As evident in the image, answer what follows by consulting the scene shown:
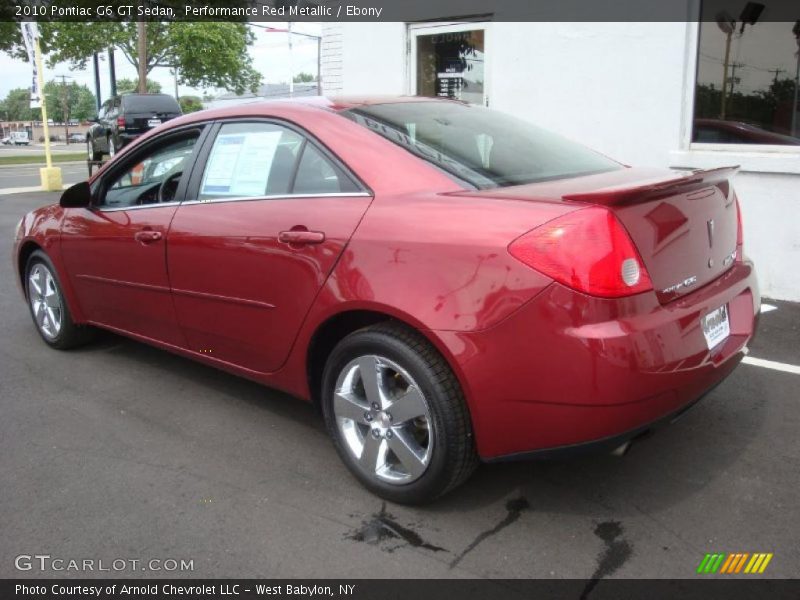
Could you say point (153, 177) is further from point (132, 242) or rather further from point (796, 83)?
point (796, 83)

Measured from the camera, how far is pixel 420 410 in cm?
262

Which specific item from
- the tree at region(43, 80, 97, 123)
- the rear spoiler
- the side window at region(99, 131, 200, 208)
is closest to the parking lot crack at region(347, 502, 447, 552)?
the rear spoiler

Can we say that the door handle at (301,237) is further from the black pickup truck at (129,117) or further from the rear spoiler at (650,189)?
the black pickup truck at (129,117)

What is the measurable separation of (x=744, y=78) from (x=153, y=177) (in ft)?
16.4

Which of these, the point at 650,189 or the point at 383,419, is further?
the point at 383,419

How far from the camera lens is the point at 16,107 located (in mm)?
130375

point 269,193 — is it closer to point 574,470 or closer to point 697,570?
point 574,470

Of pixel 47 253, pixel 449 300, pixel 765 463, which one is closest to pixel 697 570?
pixel 765 463

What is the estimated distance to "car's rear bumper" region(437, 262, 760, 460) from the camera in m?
2.26

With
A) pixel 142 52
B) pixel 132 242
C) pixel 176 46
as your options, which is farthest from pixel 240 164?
pixel 176 46

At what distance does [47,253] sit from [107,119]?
49.0 ft
